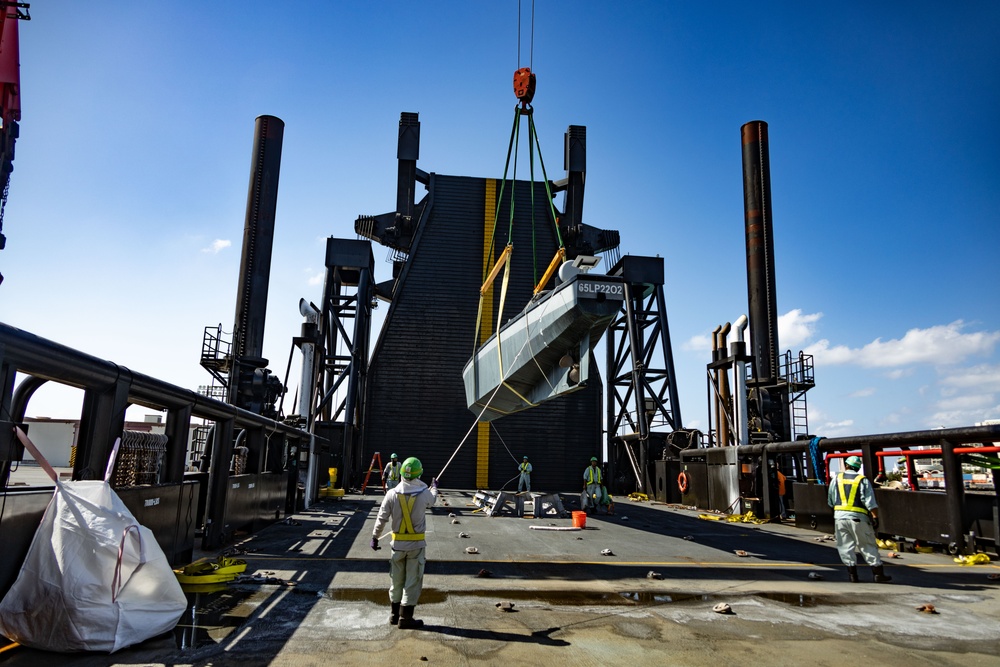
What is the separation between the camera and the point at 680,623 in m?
5.88

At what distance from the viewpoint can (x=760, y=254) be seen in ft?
93.0

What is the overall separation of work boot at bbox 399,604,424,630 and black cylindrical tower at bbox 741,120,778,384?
24.4 m

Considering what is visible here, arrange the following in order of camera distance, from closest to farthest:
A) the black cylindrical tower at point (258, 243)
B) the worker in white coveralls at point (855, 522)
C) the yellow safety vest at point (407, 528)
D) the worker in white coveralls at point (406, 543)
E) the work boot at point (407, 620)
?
1. the work boot at point (407, 620)
2. the worker in white coveralls at point (406, 543)
3. the yellow safety vest at point (407, 528)
4. the worker in white coveralls at point (855, 522)
5. the black cylindrical tower at point (258, 243)

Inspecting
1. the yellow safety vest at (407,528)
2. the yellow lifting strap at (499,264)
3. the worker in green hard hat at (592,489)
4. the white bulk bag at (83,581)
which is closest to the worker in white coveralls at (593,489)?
the worker in green hard hat at (592,489)

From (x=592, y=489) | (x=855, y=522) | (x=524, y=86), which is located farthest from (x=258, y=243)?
(x=855, y=522)

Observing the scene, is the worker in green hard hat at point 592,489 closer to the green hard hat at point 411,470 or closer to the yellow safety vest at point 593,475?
the yellow safety vest at point 593,475

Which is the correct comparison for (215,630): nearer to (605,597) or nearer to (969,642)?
(605,597)

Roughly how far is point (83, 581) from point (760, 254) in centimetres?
2891

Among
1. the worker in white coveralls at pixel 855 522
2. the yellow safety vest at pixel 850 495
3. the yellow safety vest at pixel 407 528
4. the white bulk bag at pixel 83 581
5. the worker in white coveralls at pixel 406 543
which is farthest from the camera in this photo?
the yellow safety vest at pixel 850 495

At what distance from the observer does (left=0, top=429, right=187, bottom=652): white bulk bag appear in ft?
14.1

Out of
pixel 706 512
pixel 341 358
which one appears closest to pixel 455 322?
pixel 341 358

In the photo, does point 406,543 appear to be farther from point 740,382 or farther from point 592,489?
point 740,382

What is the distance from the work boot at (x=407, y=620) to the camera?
18.0ft

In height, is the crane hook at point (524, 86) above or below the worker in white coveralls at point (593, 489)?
above
